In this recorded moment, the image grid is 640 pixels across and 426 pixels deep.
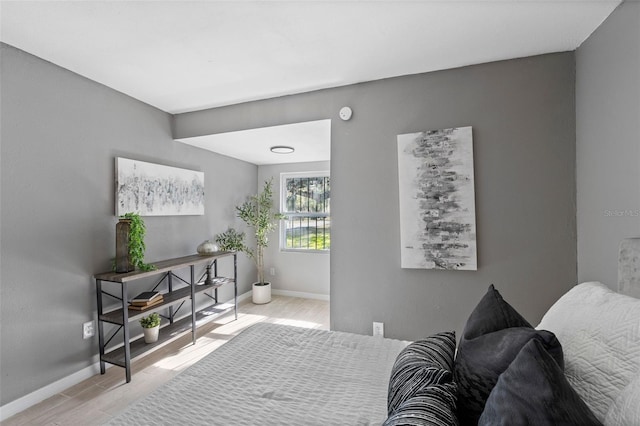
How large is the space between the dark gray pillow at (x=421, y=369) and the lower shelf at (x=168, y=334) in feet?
7.99

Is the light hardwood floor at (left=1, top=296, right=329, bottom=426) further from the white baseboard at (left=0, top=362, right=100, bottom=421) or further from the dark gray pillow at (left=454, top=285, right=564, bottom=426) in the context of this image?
the dark gray pillow at (left=454, top=285, right=564, bottom=426)

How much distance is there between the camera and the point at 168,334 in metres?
2.99

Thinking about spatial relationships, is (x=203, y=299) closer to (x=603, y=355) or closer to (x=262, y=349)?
(x=262, y=349)

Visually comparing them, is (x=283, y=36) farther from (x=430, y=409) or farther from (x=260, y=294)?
(x=260, y=294)

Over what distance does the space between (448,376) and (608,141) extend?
1.80 meters

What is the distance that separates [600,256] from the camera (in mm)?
1872

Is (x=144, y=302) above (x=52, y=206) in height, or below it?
below

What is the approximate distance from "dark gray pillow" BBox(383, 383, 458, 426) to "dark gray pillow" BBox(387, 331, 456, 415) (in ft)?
0.13

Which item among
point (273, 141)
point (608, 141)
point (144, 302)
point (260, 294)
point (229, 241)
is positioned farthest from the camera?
point (260, 294)

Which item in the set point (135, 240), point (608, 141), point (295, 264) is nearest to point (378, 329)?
point (608, 141)

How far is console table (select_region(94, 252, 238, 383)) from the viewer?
2.48 m

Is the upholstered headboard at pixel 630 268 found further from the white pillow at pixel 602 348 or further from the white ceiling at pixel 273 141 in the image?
the white ceiling at pixel 273 141

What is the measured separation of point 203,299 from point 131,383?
A: 4.95 ft

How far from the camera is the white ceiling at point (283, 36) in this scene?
167 centimetres
